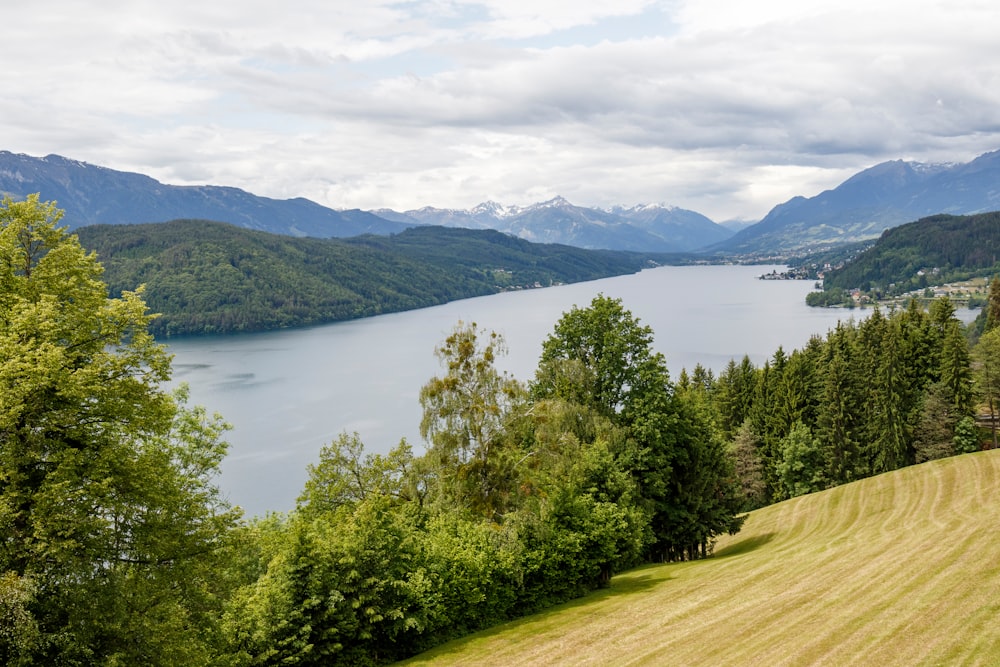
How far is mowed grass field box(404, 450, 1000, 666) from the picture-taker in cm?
1537

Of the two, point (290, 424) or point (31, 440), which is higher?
point (31, 440)

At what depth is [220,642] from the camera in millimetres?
18688

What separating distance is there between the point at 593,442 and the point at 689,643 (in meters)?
13.7

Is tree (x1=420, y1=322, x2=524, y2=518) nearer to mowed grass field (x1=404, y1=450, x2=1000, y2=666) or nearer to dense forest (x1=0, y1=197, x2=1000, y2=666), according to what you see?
dense forest (x1=0, y1=197, x2=1000, y2=666)

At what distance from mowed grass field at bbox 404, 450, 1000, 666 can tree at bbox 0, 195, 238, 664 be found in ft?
26.8

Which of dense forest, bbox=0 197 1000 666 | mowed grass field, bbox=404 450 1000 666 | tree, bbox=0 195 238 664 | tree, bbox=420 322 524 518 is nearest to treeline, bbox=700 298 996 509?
dense forest, bbox=0 197 1000 666

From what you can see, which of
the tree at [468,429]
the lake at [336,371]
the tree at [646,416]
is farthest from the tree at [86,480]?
the lake at [336,371]

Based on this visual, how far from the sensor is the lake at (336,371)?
77.3 metres

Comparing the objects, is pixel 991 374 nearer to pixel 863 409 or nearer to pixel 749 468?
pixel 863 409

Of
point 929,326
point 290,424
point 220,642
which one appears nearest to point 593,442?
point 220,642

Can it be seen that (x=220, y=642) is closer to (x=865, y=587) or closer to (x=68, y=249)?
(x=68, y=249)

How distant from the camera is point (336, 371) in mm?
127625

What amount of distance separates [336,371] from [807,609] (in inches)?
4531

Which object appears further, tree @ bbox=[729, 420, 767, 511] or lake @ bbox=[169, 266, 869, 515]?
lake @ bbox=[169, 266, 869, 515]
